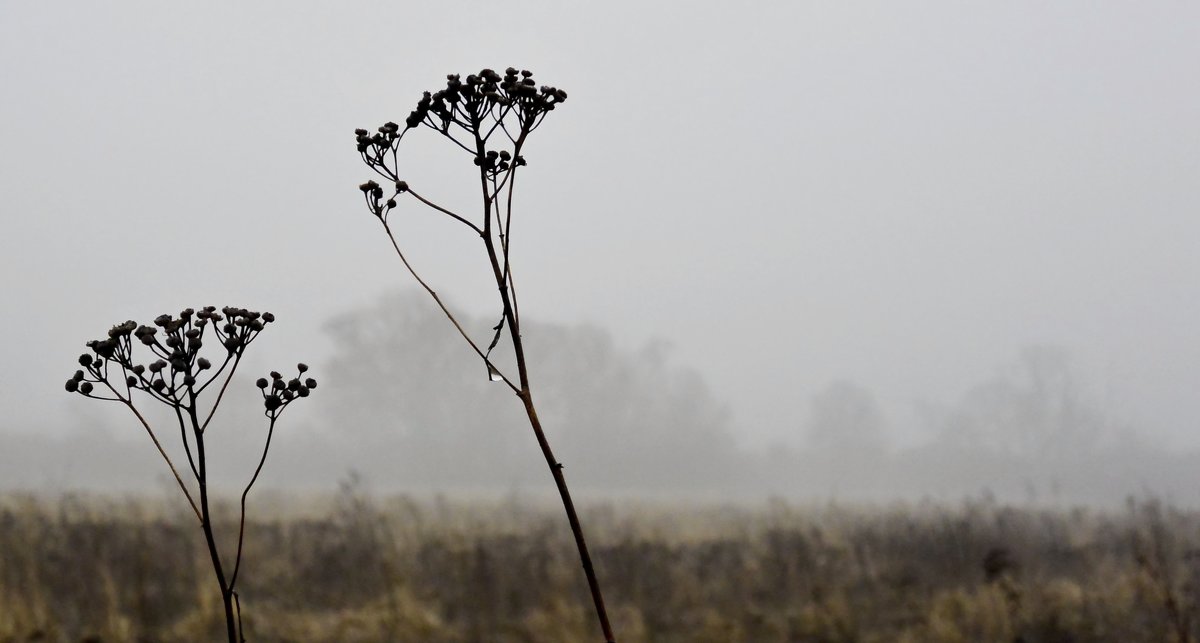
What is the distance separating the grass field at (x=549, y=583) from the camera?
735 cm

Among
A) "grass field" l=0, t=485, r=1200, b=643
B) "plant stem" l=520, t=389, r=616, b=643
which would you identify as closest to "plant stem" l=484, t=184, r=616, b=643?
"plant stem" l=520, t=389, r=616, b=643

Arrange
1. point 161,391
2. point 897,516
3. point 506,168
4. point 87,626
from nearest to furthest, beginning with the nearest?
1. point 161,391
2. point 506,168
3. point 87,626
4. point 897,516

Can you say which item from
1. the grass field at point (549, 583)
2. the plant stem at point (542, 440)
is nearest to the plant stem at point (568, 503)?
the plant stem at point (542, 440)

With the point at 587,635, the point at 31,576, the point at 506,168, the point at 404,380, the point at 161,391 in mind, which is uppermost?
the point at 404,380

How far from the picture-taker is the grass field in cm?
735

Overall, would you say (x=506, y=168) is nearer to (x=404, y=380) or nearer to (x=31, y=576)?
(x=31, y=576)

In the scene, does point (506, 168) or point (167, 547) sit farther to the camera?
point (167, 547)

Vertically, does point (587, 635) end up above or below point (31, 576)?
below

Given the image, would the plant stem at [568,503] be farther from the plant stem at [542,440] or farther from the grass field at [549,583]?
the grass field at [549,583]

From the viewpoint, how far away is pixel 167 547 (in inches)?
353

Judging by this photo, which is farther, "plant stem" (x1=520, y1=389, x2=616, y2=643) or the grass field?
the grass field

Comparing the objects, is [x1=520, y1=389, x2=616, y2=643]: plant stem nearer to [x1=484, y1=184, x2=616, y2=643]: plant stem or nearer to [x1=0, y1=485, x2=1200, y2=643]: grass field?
[x1=484, y1=184, x2=616, y2=643]: plant stem

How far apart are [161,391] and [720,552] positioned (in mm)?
9610

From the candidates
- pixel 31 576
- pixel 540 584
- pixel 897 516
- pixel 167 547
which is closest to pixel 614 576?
pixel 540 584
